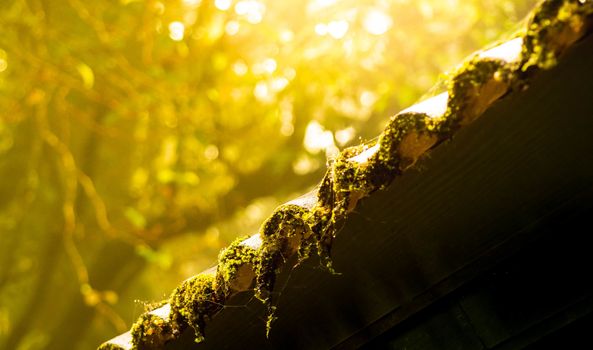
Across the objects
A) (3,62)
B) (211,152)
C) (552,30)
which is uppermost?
(3,62)

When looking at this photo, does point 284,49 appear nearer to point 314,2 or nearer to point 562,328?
point 314,2

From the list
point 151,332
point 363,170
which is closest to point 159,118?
point 151,332

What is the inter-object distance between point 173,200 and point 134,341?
468cm

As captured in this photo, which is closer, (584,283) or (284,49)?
(584,283)

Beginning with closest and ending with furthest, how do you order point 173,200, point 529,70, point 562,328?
point 529,70 < point 562,328 < point 173,200

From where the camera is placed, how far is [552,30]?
1297mm

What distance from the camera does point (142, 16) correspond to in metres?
5.67

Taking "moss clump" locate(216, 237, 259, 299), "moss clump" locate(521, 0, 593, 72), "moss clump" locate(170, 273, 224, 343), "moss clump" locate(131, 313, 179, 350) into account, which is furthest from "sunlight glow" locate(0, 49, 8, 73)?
"moss clump" locate(521, 0, 593, 72)

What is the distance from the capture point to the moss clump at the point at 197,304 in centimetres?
189

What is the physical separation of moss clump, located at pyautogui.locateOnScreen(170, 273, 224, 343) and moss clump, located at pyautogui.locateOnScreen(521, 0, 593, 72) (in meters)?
1.32

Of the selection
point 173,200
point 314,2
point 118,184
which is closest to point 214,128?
point 173,200

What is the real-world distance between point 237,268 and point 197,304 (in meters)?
0.26

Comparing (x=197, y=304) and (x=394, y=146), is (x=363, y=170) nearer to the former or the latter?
(x=394, y=146)

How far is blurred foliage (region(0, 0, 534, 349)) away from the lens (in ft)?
18.2
